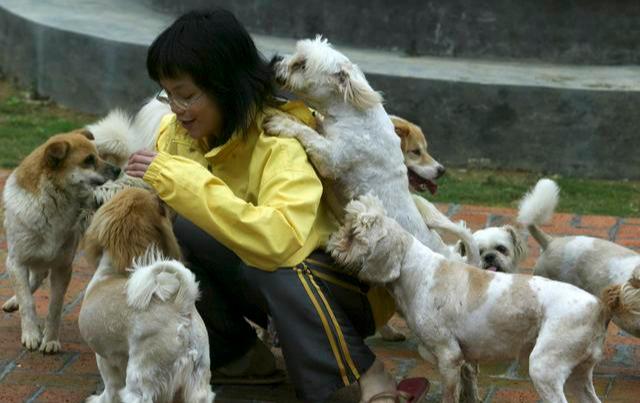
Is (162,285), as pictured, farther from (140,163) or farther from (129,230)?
(140,163)

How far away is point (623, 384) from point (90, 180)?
2.45 m

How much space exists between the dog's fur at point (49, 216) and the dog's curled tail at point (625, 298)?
88.4 inches

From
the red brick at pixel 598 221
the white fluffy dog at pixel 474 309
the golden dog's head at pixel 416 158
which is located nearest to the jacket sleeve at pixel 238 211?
the white fluffy dog at pixel 474 309

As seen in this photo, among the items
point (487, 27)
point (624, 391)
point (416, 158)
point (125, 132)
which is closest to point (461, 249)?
point (416, 158)

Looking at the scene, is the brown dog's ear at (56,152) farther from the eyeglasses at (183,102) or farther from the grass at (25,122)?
the grass at (25,122)

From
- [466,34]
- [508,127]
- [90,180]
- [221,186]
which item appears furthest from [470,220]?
[221,186]

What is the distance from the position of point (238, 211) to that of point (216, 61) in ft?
2.08

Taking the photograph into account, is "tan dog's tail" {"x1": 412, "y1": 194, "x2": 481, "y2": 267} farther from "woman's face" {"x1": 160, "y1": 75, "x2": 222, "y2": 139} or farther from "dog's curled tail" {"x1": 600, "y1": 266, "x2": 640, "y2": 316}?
"woman's face" {"x1": 160, "y1": 75, "x2": 222, "y2": 139}

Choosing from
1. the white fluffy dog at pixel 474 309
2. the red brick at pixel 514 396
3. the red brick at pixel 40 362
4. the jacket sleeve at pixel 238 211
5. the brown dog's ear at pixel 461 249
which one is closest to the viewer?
the white fluffy dog at pixel 474 309

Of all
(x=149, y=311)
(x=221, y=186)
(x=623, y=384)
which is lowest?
(x=623, y=384)

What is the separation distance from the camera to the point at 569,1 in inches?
347

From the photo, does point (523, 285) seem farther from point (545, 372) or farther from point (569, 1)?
point (569, 1)

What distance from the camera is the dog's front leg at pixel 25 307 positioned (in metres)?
5.15

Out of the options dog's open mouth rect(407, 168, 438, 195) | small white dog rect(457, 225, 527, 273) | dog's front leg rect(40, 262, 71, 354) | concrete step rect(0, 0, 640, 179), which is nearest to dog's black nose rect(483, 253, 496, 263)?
small white dog rect(457, 225, 527, 273)
